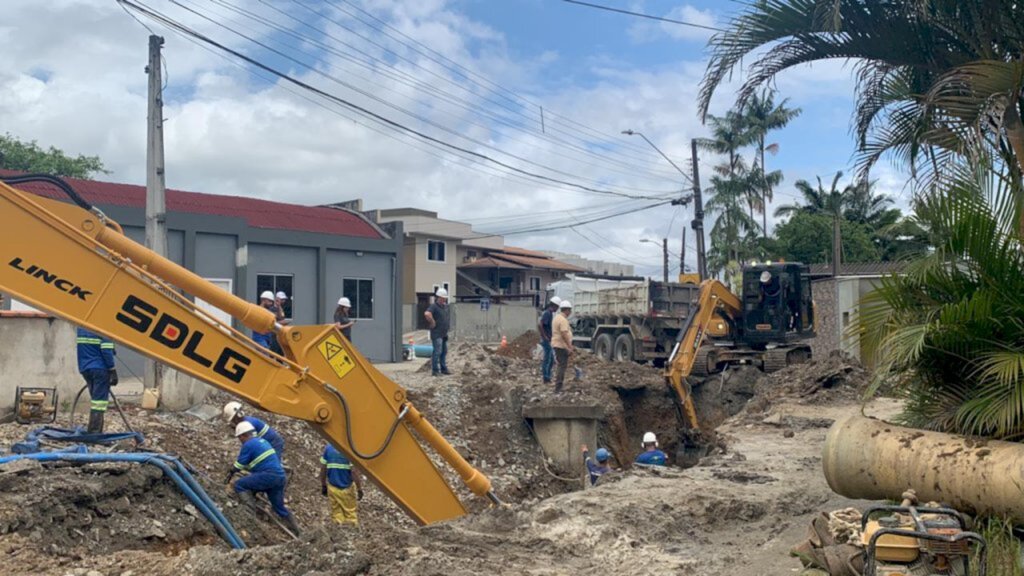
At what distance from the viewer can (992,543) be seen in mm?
5414

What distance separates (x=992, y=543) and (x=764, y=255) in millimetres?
39914

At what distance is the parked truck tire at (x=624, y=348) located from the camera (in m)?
24.9

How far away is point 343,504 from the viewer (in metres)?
10.0

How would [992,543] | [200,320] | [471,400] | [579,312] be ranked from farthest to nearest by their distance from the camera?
[579,312] < [471,400] < [200,320] < [992,543]

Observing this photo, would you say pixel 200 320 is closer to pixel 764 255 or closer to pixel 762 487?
pixel 762 487

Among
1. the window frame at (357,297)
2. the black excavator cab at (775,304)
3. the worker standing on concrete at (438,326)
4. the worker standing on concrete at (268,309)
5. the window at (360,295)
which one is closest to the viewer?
the worker standing on concrete at (268,309)

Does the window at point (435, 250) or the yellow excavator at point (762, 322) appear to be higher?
the window at point (435, 250)

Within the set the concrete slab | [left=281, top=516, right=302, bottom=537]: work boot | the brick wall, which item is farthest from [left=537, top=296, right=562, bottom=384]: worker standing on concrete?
the brick wall

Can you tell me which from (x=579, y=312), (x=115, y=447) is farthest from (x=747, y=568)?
(x=579, y=312)

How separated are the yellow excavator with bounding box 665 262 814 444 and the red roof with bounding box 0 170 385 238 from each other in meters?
11.1

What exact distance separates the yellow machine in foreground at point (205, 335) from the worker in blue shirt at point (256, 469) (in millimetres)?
2446

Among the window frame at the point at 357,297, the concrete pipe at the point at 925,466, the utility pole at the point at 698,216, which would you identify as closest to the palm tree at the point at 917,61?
the concrete pipe at the point at 925,466

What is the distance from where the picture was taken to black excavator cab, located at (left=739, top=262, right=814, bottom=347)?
1955cm

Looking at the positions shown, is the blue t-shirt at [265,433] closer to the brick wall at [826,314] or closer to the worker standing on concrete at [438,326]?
the worker standing on concrete at [438,326]
